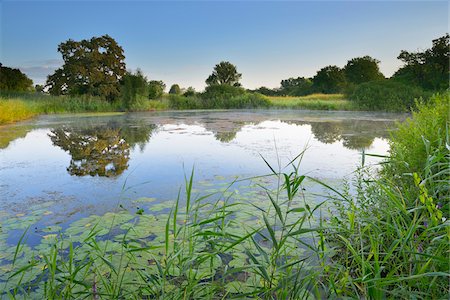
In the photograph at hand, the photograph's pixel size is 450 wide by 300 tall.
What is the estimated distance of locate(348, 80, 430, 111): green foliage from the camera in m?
17.6

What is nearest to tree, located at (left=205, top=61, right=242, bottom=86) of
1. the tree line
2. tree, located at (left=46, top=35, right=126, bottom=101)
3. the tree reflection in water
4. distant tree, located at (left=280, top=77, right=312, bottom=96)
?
distant tree, located at (left=280, top=77, right=312, bottom=96)

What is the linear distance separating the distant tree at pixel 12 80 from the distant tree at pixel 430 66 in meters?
28.9

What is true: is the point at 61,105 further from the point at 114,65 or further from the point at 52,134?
the point at 52,134

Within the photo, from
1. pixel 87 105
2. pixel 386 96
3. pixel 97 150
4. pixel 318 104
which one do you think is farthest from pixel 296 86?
pixel 97 150

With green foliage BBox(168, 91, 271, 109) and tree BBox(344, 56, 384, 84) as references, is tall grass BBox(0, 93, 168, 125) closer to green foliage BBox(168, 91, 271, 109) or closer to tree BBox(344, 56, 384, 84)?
green foliage BBox(168, 91, 271, 109)

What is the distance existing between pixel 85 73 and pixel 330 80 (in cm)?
2529

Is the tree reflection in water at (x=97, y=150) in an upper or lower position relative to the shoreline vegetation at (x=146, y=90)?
lower

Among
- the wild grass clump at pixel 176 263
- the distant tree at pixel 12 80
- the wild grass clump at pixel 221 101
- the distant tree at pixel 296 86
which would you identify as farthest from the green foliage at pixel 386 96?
the distant tree at pixel 12 80

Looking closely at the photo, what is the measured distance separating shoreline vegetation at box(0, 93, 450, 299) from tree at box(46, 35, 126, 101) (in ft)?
67.7

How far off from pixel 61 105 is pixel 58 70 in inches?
210

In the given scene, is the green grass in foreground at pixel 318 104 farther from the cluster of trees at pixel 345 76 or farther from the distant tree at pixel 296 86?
the distant tree at pixel 296 86

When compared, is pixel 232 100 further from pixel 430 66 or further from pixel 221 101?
pixel 430 66

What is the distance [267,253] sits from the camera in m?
2.09

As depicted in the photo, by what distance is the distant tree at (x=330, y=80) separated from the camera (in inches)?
1402
